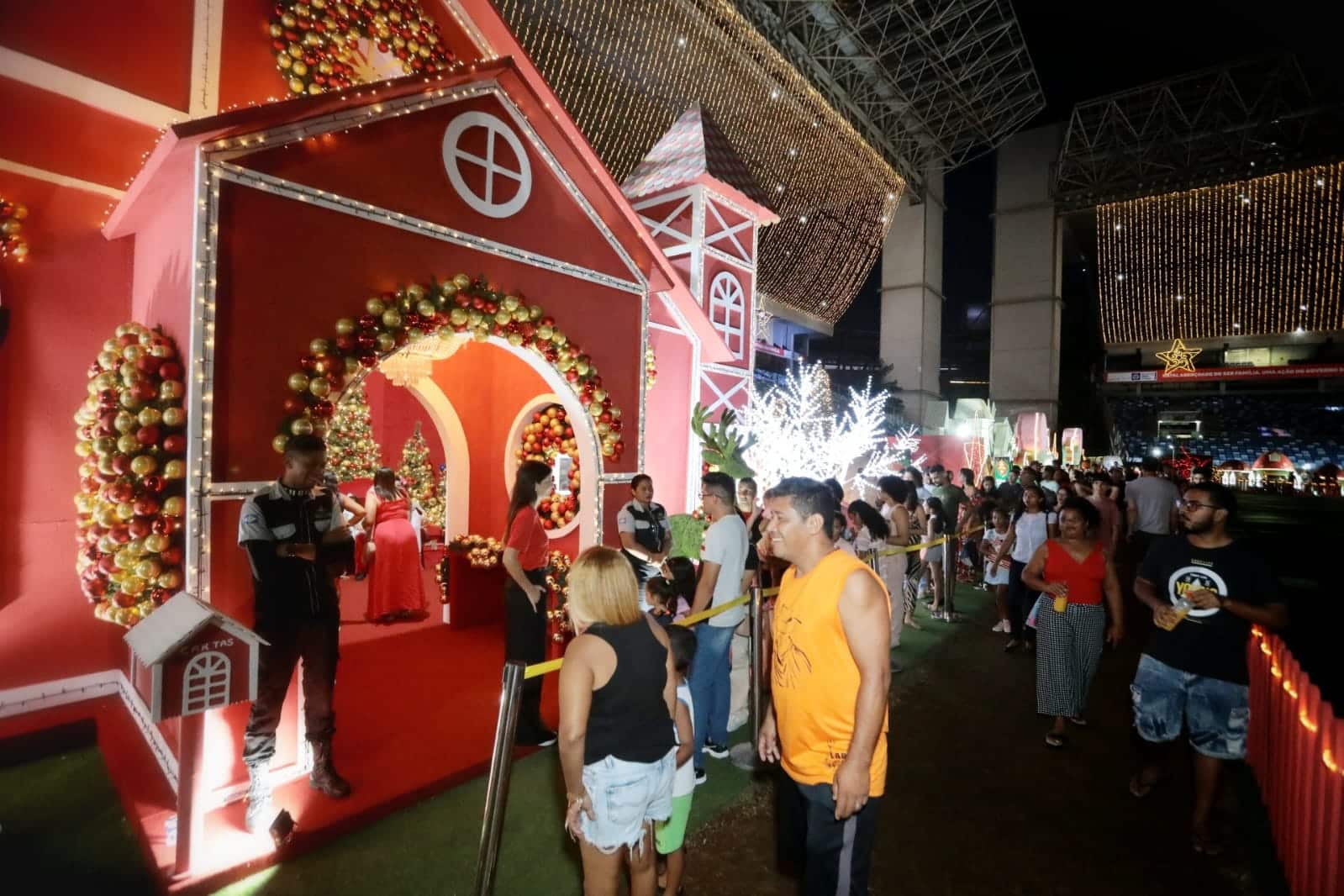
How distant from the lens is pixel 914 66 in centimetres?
2039

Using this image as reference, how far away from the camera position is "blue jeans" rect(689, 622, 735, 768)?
13.9 feet

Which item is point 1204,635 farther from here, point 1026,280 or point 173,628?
point 1026,280

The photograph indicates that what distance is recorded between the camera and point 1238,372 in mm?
33562

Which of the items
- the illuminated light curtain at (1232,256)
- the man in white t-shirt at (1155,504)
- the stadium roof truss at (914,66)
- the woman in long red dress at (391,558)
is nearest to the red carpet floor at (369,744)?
the woman in long red dress at (391,558)

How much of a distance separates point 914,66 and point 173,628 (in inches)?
949

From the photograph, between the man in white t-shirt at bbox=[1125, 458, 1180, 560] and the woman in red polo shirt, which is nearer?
the woman in red polo shirt

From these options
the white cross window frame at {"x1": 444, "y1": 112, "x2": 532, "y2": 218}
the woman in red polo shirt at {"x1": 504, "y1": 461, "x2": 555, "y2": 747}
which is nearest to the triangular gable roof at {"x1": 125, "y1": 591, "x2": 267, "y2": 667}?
the woman in red polo shirt at {"x1": 504, "y1": 461, "x2": 555, "y2": 747}

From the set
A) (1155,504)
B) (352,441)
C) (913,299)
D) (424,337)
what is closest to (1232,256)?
(913,299)

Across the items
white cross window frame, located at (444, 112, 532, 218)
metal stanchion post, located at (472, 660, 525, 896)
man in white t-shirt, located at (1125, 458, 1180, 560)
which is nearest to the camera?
metal stanchion post, located at (472, 660, 525, 896)

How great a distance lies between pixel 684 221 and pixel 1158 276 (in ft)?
98.0

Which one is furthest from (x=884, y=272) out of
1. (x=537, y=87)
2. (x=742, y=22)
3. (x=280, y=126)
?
(x=280, y=126)

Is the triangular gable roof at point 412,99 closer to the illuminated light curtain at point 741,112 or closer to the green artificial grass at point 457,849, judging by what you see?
the green artificial grass at point 457,849

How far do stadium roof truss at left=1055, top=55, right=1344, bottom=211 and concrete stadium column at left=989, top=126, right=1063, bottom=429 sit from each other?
1.25 metres

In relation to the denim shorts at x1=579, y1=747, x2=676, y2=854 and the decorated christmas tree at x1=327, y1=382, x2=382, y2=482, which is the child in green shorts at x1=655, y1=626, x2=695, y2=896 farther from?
the decorated christmas tree at x1=327, y1=382, x2=382, y2=482
